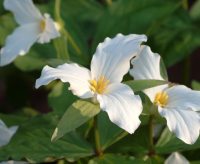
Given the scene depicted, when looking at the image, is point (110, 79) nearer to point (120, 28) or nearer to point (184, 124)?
point (184, 124)

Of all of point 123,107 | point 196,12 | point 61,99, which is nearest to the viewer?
point 123,107

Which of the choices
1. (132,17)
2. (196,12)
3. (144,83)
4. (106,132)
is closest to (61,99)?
(106,132)

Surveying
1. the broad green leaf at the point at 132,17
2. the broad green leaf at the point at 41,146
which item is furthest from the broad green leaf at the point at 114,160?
the broad green leaf at the point at 132,17

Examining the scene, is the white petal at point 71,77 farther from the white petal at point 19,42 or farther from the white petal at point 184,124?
the white petal at point 19,42

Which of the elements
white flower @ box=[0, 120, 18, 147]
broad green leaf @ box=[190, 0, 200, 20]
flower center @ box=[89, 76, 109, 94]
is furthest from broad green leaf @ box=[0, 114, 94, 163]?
broad green leaf @ box=[190, 0, 200, 20]

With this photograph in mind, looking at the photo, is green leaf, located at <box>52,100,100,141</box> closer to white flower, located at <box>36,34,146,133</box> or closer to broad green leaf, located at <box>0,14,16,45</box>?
white flower, located at <box>36,34,146,133</box>

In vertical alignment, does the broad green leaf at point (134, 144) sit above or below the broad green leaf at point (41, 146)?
below
